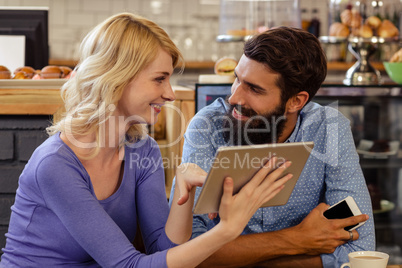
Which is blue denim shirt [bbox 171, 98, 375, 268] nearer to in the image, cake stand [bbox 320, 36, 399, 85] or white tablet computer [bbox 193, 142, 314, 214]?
white tablet computer [bbox 193, 142, 314, 214]

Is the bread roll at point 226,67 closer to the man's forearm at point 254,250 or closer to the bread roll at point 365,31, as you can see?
the bread roll at point 365,31

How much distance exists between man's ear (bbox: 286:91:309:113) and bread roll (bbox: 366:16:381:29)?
0.86m

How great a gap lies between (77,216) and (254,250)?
0.50 meters

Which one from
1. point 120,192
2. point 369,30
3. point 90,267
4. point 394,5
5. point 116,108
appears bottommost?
point 90,267

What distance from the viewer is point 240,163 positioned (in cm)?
100

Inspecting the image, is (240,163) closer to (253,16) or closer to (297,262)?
(297,262)

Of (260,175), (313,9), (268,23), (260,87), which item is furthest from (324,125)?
(313,9)

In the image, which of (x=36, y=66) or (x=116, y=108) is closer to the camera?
(x=116, y=108)

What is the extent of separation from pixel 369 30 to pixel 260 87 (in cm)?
98

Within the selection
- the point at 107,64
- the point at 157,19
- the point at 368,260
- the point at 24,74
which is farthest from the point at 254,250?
the point at 157,19

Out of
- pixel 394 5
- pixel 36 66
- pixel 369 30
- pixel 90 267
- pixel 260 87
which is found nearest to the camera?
pixel 90 267

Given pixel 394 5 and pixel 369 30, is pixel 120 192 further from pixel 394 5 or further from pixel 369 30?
pixel 394 5

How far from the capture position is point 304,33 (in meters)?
1.64

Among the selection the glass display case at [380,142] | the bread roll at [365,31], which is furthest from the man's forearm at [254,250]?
the bread roll at [365,31]
